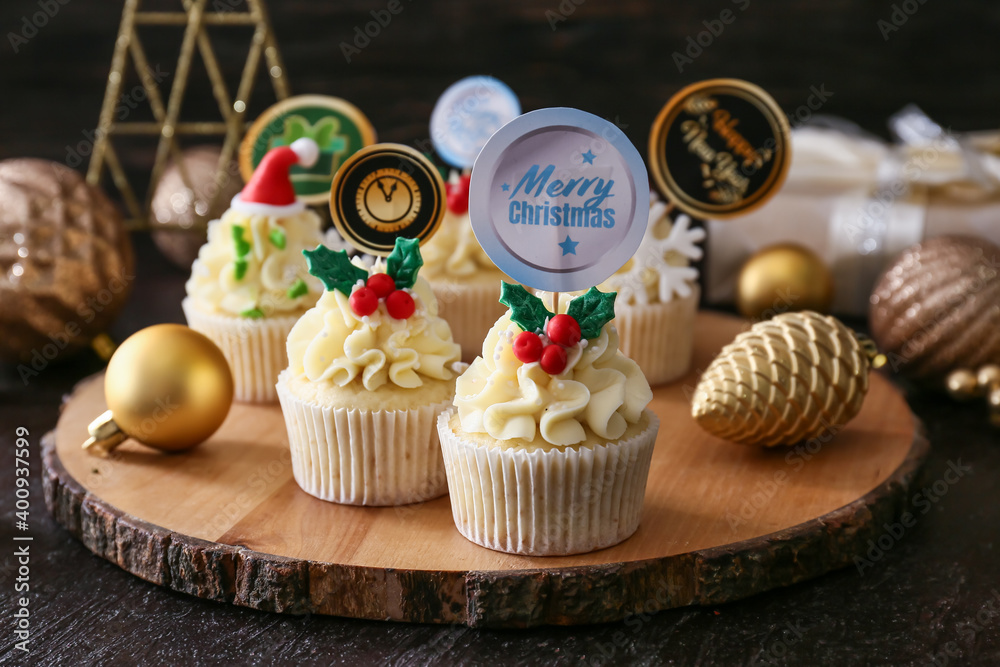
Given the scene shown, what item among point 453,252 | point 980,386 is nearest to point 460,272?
point 453,252

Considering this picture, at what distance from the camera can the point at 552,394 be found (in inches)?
82.7

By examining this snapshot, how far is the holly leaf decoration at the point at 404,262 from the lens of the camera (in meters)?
2.40

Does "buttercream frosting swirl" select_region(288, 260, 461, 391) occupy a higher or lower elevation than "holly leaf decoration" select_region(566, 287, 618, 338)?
lower

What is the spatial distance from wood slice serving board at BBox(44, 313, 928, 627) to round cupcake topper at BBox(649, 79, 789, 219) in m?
0.67

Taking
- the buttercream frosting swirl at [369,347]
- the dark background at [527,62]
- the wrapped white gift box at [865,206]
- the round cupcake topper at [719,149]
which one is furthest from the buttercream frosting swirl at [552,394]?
the wrapped white gift box at [865,206]

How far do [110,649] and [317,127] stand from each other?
1717mm

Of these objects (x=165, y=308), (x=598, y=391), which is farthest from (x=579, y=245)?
(x=165, y=308)

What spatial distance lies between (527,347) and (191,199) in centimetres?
247

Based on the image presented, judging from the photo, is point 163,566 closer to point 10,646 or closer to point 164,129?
point 10,646

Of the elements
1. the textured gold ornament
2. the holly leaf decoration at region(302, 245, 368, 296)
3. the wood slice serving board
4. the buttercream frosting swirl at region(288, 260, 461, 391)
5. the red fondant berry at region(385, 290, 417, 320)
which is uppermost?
the holly leaf decoration at region(302, 245, 368, 296)

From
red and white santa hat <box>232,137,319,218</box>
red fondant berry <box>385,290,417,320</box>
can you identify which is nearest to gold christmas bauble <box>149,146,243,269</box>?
red and white santa hat <box>232,137,319,218</box>

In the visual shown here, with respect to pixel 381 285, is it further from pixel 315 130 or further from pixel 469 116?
pixel 469 116

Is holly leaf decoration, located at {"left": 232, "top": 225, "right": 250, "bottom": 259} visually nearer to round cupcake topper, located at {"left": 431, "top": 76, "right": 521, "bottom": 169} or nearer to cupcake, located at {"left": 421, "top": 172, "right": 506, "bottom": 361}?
cupcake, located at {"left": 421, "top": 172, "right": 506, "bottom": 361}

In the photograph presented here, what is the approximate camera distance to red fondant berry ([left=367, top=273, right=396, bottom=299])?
2393 millimetres
